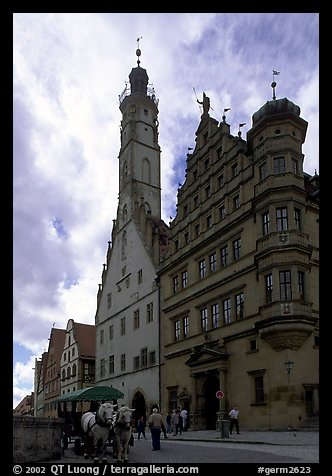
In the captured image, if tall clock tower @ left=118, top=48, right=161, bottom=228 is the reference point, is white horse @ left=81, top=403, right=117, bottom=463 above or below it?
below

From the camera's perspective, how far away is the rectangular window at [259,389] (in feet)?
96.3

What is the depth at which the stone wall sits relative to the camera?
48.1ft

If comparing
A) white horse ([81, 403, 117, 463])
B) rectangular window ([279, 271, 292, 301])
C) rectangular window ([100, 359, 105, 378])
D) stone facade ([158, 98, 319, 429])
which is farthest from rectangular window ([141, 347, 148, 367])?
white horse ([81, 403, 117, 463])

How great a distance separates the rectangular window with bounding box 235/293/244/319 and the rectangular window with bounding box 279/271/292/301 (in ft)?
12.4

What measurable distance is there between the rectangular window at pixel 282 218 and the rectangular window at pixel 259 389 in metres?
7.92

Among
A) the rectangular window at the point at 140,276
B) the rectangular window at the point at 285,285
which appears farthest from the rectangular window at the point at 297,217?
the rectangular window at the point at 140,276

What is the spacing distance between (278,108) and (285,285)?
10321 mm

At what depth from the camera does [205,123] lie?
39812 millimetres

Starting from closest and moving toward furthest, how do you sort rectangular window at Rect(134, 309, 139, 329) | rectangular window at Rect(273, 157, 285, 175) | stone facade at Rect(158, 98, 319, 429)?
stone facade at Rect(158, 98, 319, 429)
rectangular window at Rect(273, 157, 285, 175)
rectangular window at Rect(134, 309, 139, 329)

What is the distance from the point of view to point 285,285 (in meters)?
28.8

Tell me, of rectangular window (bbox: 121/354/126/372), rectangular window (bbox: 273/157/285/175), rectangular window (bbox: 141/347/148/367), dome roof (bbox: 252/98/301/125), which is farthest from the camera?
rectangular window (bbox: 121/354/126/372)

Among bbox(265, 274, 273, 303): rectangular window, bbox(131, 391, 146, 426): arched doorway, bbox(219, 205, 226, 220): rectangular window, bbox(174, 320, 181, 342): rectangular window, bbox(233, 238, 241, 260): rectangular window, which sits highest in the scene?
bbox(219, 205, 226, 220): rectangular window

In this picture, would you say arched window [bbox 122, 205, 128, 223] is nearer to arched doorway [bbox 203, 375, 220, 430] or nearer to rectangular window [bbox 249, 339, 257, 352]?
arched doorway [bbox 203, 375, 220, 430]
